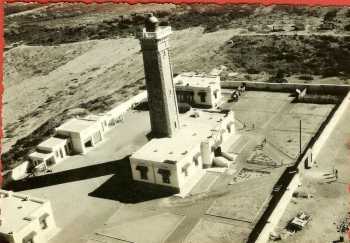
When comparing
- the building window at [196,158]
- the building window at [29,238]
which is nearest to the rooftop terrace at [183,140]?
the building window at [196,158]

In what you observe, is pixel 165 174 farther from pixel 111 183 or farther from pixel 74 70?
pixel 74 70

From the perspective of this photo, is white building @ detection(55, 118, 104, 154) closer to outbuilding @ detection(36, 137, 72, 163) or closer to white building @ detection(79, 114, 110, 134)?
white building @ detection(79, 114, 110, 134)

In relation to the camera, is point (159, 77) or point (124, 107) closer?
point (159, 77)

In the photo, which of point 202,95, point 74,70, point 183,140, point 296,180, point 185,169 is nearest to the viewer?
point 296,180

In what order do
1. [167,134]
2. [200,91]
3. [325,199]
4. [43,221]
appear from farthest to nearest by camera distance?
1. [200,91]
2. [167,134]
3. [325,199]
4. [43,221]

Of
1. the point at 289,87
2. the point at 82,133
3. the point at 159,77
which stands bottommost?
the point at 289,87

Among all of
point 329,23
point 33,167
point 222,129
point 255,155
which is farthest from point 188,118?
point 329,23

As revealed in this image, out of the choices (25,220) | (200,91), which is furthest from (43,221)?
(200,91)

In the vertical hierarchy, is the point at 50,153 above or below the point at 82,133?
below

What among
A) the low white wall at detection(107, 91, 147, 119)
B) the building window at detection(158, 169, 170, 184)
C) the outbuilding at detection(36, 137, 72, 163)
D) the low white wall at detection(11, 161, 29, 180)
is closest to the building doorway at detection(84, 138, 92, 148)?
the outbuilding at detection(36, 137, 72, 163)
